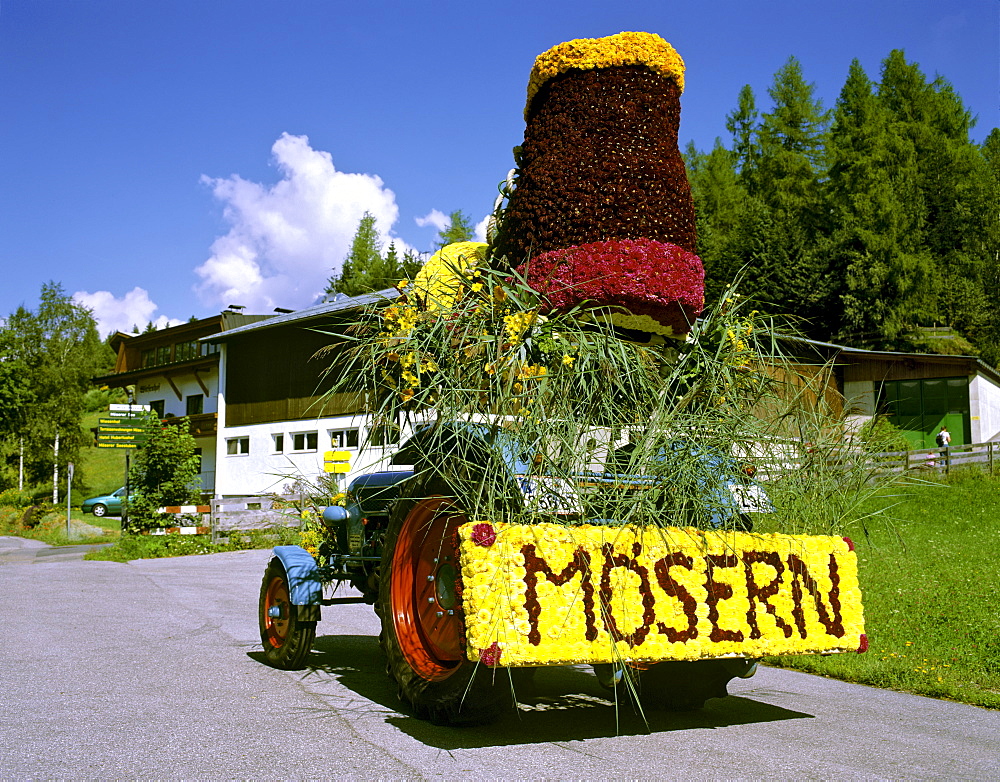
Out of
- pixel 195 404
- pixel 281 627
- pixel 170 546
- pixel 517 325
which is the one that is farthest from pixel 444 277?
pixel 195 404

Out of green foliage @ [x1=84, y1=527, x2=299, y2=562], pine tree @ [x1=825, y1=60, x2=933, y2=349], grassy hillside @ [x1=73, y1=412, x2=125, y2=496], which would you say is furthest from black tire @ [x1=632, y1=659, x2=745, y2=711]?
grassy hillside @ [x1=73, y1=412, x2=125, y2=496]

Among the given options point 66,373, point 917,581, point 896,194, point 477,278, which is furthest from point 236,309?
point 477,278

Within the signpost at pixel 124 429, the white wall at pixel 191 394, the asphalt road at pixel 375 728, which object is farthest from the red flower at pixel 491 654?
the white wall at pixel 191 394

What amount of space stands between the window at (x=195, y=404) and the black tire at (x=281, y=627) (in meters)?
34.6

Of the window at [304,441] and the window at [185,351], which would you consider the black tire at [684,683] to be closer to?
the window at [304,441]

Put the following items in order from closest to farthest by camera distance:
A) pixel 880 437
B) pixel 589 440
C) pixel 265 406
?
pixel 589 440
pixel 880 437
pixel 265 406

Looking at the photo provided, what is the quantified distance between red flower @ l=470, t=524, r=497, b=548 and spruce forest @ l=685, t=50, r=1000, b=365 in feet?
99.8

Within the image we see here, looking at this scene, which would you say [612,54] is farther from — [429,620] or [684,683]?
[684,683]

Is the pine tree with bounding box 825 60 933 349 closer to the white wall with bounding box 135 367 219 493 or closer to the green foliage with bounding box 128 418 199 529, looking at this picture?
the white wall with bounding box 135 367 219 493

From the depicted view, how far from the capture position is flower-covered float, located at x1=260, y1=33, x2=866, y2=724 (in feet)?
12.7

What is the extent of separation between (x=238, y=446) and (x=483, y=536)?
34.0m

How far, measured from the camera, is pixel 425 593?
193 inches

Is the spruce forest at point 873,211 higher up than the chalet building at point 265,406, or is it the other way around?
the spruce forest at point 873,211

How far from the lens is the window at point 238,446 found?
35688 millimetres
